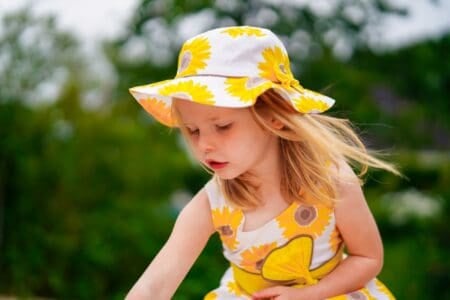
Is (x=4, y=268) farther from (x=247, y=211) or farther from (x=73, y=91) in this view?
(x=247, y=211)

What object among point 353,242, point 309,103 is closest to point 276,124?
point 309,103

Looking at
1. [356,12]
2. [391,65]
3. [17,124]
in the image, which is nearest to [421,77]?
[391,65]

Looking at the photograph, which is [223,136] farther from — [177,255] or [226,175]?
[177,255]

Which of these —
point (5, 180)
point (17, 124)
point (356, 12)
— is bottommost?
point (5, 180)

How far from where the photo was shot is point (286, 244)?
2.35 m

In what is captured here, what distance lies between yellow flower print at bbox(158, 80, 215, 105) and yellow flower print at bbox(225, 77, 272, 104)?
0.20 feet

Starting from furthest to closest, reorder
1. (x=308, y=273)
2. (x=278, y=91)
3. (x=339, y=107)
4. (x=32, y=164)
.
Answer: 1. (x=32, y=164)
2. (x=339, y=107)
3. (x=308, y=273)
4. (x=278, y=91)

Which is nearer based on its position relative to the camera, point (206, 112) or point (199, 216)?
point (206, 112)

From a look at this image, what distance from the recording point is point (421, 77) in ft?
17.3

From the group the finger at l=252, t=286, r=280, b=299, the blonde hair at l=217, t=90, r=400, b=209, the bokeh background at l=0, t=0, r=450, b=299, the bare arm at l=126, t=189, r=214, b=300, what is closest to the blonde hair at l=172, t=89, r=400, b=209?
the blonde hair at l=217, t=90, r=400, b=209

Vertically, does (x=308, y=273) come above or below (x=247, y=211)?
below

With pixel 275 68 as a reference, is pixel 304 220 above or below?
below

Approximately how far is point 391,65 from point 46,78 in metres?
2.30

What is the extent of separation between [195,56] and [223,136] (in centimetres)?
24
